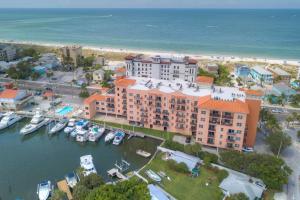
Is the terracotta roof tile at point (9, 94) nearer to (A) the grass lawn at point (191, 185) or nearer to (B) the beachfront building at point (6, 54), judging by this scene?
(A) the grass lawn at point (191, 185)

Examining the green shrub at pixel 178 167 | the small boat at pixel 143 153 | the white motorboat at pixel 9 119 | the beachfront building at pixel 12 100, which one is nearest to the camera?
the green shrub at pixel 178 167

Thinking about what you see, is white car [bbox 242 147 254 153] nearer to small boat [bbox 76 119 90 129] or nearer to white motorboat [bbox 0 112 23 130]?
small boat [bbox 76 119 90 129]

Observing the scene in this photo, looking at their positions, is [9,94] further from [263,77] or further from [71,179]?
[263,77]

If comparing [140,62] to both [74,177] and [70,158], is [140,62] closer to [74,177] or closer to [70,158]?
[70,158]

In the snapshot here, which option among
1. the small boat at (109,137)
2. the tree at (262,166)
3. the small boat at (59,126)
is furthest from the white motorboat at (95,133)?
the tree at (262,166)

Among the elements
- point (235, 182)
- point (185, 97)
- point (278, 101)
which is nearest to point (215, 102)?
point (185, 97)

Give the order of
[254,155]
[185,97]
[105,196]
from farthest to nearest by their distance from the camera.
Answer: [185,97] < [254,155] < [105,196]
